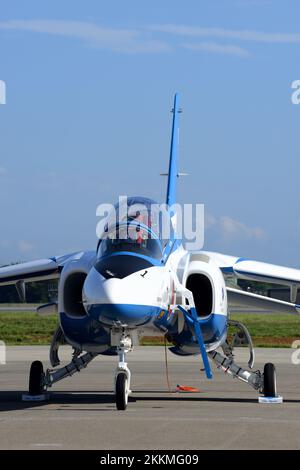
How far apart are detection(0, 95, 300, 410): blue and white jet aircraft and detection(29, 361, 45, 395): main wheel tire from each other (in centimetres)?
2

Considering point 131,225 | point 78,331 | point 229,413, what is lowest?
point 229,413

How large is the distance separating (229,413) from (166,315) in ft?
5.24

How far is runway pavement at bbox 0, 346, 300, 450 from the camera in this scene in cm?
1102

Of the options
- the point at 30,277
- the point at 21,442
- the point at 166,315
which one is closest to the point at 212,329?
the point at 166,315

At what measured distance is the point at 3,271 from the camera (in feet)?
58.4

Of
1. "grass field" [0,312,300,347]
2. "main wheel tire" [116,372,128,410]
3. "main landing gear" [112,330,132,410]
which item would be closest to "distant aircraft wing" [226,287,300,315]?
"main landing gear" [112,330,132,410]

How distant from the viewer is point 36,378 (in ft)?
54.5

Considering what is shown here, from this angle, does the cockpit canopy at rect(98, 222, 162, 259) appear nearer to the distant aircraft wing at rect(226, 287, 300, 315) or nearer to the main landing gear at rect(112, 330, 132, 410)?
the main landing gear at rect(112, 330, 132, 410)

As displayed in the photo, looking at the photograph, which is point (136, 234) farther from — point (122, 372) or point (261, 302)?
point (261, 302)

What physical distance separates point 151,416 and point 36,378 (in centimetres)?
337

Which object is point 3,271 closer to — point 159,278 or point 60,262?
point 60,262

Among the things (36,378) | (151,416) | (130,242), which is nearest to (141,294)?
(130,242)

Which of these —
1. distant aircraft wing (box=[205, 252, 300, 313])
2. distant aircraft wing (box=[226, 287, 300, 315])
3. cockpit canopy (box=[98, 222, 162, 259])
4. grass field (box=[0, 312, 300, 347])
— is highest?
grass field (box=[0, 312, 300, 347])

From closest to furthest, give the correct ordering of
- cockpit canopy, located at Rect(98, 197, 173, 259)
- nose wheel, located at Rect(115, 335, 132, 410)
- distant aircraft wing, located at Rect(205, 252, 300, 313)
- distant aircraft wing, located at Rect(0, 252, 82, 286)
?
nose wheel, located at Rect(115, 335, 132, 410)
cockpit canopy, located at Rect(98, 197, 173, 259)
distant aircraft wing, located at Rect(205, 252, 300, 313)
distant aircraft wing, located at Rect(0, 252, 82, 286)
